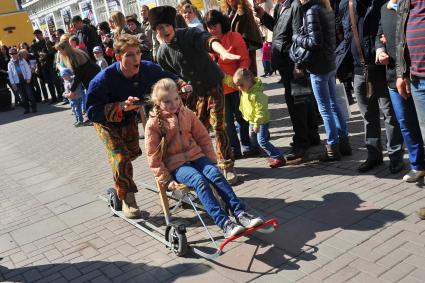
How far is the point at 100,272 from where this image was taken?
4.07 meters

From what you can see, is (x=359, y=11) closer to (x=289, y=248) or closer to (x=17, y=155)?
(x=289, y=248)

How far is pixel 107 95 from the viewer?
4695mm

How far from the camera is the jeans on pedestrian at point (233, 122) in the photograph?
6.34 metres

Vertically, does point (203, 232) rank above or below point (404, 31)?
below

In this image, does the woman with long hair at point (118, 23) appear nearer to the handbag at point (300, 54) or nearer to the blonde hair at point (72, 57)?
the blonde hair at point (72, 57)

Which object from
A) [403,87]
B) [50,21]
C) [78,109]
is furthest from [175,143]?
[50,21]

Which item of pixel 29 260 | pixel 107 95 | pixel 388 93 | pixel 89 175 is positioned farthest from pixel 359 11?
pixel 89 175

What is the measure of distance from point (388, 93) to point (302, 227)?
5.54 ft

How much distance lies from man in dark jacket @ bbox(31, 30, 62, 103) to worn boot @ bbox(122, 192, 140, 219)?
11465mm

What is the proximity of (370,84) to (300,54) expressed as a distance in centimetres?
84

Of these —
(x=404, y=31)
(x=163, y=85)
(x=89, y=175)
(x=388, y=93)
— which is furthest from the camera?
(x=89, y=175)

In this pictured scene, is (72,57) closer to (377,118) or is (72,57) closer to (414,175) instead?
(377,118)

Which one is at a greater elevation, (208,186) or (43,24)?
(43,24)

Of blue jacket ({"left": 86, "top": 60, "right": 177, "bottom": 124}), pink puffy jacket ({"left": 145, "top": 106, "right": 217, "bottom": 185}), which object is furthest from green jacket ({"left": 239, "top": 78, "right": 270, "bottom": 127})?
pink puffy jacket ({"left": 145, "top": 106, "right": 217, "bottom": 185})
